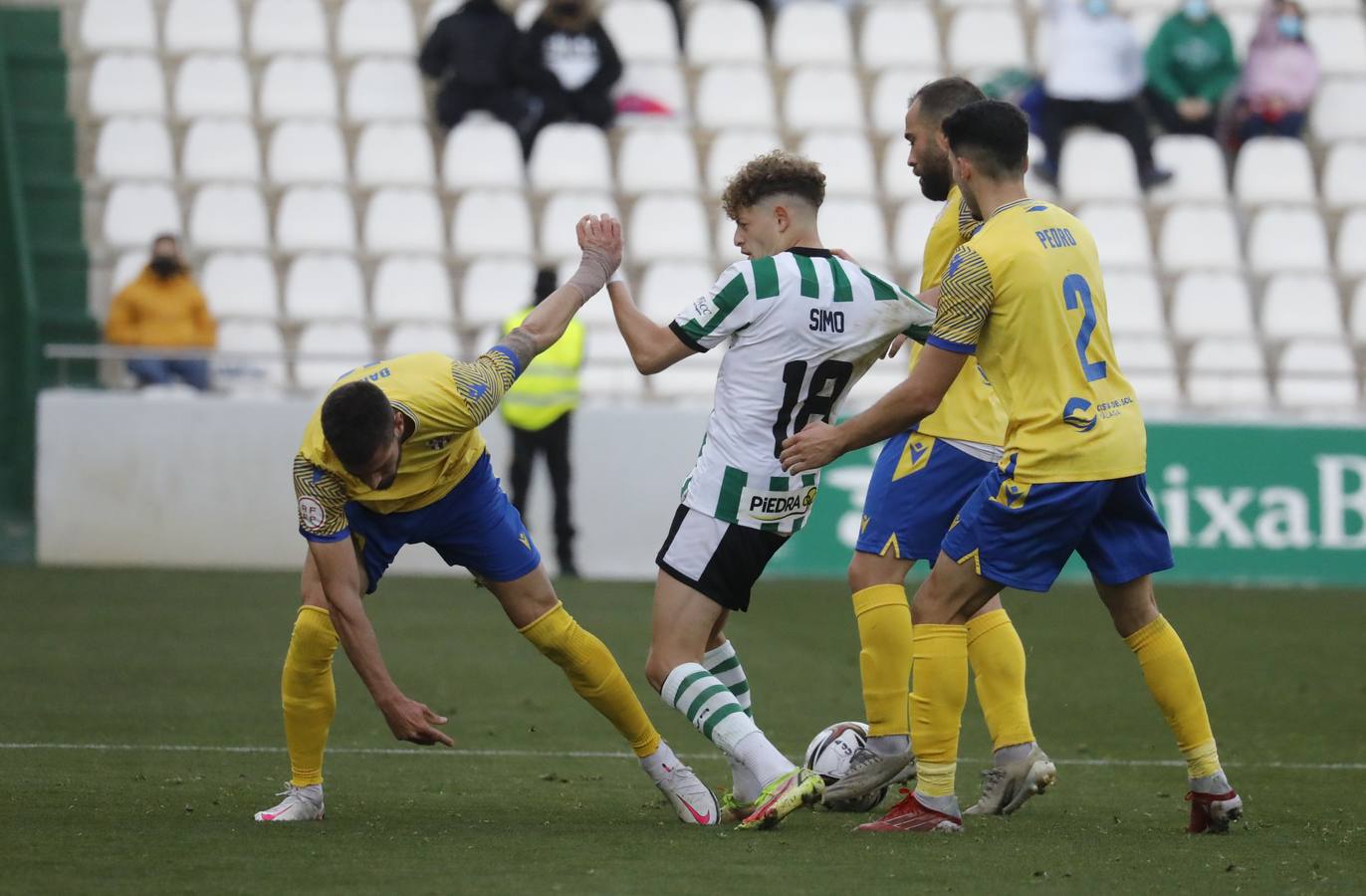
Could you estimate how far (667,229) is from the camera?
16.2 metres

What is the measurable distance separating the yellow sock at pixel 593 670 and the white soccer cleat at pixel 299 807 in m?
0.79

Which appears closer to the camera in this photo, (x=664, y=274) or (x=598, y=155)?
(x=664, y=274)

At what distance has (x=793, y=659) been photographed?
10.3 metres

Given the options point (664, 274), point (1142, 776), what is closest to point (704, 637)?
point (1142, 776)

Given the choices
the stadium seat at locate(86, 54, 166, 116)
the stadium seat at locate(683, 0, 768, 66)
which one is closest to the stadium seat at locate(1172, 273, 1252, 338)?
the stadium seat at locate(683, 0, 768, 66)

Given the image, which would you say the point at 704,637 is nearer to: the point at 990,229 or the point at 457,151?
the point at 990,229

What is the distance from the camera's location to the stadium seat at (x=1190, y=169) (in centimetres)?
1736

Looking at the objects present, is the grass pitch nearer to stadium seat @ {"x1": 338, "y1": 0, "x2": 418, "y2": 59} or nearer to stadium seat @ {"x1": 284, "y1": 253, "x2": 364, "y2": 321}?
stadium seat @ {"x1": 284, "y1": 253, "x2": 364, "y2": 321}

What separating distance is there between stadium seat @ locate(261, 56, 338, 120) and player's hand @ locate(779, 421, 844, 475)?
466 inches

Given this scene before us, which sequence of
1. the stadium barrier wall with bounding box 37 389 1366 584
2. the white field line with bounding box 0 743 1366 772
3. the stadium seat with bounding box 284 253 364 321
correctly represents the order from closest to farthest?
the white field line with bounding box 0 743 1366 772, the stadium barrier wall with bounding box 37 389 1366 584, the stadium seat with bounding box 284 253 364 321

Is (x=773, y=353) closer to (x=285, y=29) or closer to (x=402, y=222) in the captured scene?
(x=402, y=222)

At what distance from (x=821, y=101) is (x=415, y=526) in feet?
39.8

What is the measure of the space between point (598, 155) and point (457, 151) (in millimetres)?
1160

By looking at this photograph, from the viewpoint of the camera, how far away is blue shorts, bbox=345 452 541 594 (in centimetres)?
601
